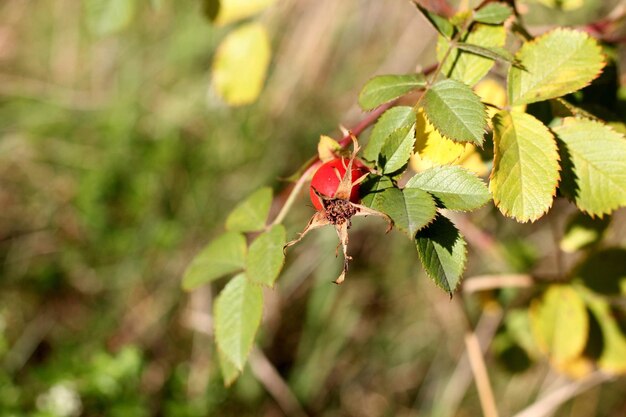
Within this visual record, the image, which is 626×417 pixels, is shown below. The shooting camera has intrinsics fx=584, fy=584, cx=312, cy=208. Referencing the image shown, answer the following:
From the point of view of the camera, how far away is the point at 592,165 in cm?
78

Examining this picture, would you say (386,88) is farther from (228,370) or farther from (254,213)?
(228,370)

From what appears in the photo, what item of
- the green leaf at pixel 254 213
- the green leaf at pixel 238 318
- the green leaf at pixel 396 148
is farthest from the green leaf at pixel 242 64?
the green leaf at pixel 396 148

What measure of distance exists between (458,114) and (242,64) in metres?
0.83

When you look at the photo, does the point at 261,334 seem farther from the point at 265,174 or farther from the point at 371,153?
the point at 371,153

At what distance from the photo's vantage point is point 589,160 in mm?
772

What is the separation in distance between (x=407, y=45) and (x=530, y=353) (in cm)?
134

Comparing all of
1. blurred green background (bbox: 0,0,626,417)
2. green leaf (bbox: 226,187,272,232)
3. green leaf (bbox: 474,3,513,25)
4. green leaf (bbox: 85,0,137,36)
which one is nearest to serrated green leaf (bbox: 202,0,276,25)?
green leaf (bbox: 85,0,137,36)

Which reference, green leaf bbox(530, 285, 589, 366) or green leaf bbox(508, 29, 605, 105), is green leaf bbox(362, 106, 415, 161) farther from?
green leaf bbox(530, 285, 589, 366)

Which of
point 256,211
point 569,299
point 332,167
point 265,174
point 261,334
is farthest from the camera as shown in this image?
point 265,174

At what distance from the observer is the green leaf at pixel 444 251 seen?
67 cm

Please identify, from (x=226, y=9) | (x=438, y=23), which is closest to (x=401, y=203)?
(x=438, y=23)

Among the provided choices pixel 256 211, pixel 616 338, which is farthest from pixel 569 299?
pixel 256 211

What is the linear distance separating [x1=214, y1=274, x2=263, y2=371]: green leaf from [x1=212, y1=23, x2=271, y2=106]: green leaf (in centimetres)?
66

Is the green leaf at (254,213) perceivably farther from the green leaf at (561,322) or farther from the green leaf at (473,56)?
the green leaf at (561,322)
